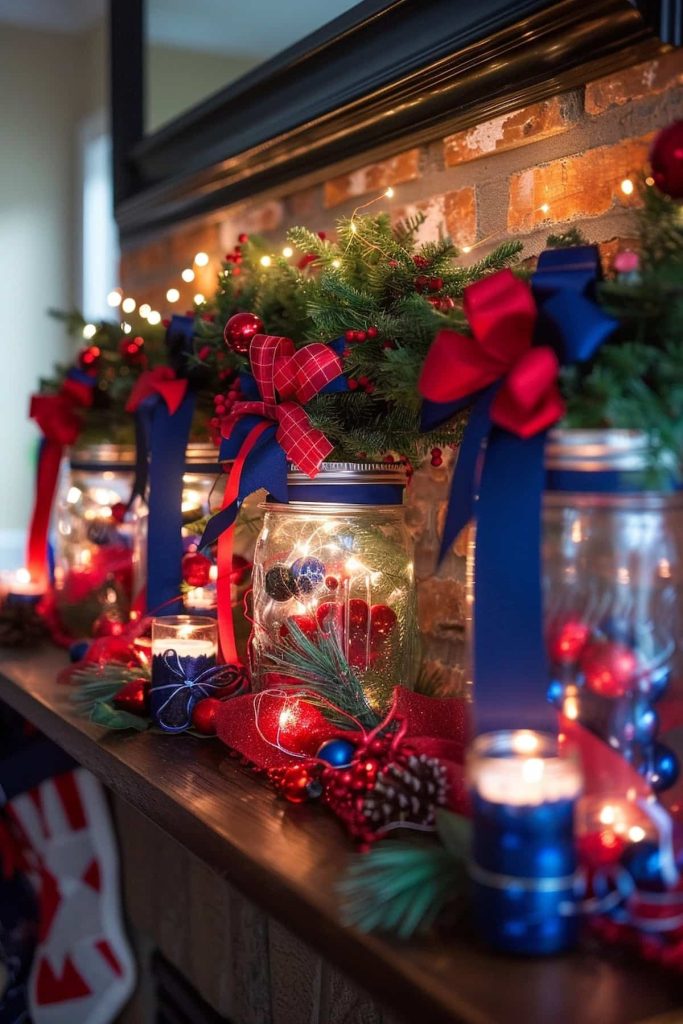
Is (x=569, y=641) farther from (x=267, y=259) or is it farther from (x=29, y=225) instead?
(x=29, y=225)

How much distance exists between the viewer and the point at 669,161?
0.69 metres

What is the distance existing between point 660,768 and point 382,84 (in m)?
0.85

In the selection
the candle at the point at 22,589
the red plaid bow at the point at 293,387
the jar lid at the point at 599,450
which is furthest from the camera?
the candle at the point at 22,589

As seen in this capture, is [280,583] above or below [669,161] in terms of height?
below

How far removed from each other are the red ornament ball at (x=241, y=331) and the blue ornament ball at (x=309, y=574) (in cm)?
24

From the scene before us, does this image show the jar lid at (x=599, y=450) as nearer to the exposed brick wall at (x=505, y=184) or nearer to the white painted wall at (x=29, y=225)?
the exposed brick wall at (x=505, y=184)

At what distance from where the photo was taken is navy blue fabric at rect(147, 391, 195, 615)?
1155mm

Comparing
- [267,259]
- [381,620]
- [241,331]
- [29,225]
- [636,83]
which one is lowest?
[381,620]

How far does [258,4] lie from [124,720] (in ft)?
3.91

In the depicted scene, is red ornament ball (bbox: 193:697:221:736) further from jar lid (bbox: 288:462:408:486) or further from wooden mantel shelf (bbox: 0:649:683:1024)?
jar lid (bbox: 288:462:408:486)

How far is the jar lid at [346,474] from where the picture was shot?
0.93 meters

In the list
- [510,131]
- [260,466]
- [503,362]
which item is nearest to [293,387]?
[260,466]

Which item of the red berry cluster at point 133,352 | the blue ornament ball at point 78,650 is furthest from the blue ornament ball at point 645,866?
the red berry cluster at point 133,352

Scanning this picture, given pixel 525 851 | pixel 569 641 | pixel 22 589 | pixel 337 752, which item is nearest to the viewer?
pixel 525 851
